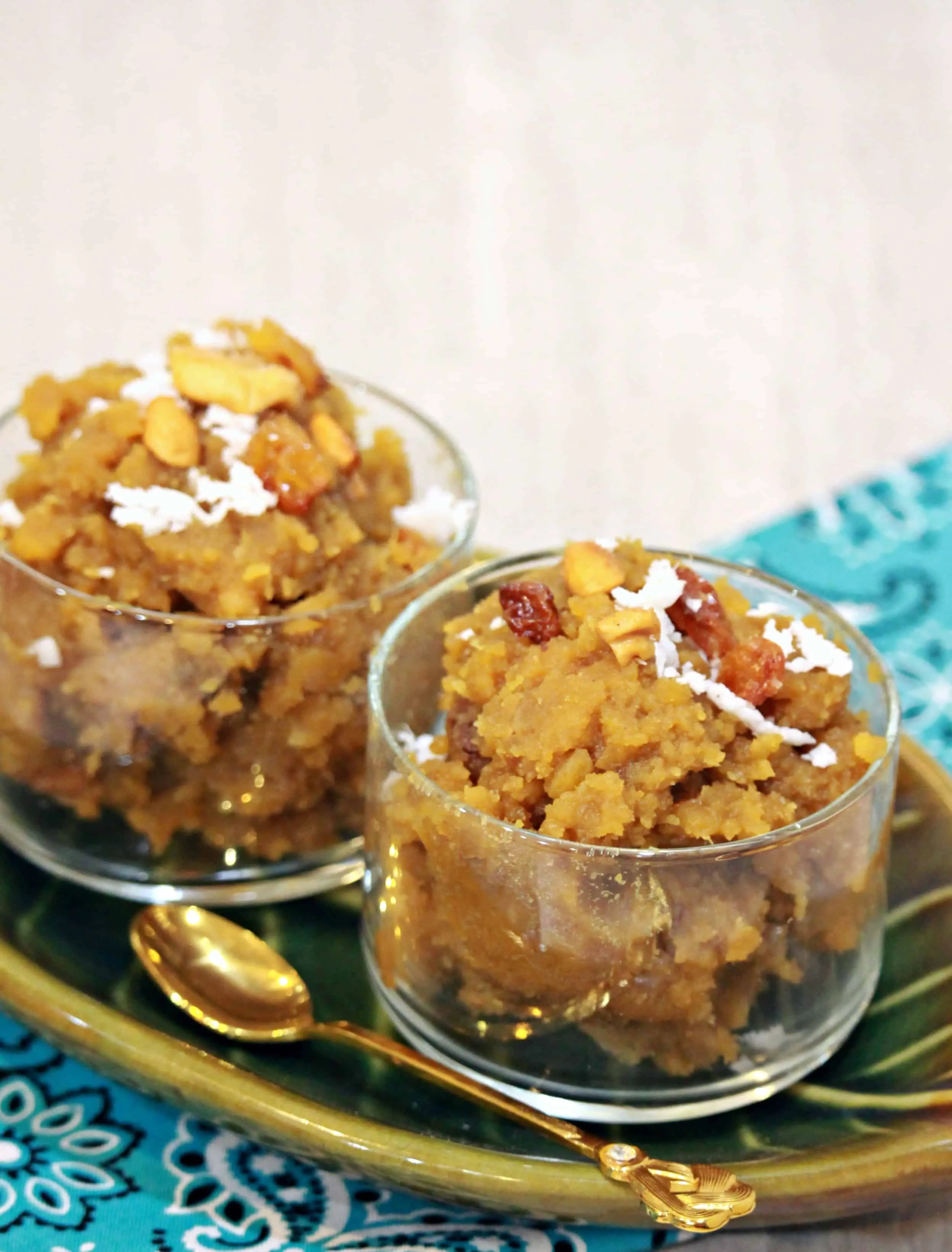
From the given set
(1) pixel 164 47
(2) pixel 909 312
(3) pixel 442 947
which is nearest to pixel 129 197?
(1) pixel 164 47

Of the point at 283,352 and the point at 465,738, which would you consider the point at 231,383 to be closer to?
the point at 283,352

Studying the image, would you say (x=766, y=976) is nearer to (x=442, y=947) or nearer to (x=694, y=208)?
(x=442, y=947)

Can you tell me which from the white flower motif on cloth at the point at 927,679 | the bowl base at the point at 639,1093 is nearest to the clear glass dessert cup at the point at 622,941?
the bowl base at the point at 639,1093

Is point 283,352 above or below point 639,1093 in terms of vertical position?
above

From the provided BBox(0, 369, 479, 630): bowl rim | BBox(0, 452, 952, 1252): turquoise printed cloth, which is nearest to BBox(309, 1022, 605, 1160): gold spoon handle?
BBox(0, 452, 952, 1252): turquoise printed cloth

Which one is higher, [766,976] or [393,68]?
[393,68]

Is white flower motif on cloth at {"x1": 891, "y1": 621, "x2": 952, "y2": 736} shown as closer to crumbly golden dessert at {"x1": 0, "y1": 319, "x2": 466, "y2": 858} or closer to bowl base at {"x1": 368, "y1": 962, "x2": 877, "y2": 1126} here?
bowl base at {"x1": 368, "y1": 962, "x2": 877, "y2": 1126}

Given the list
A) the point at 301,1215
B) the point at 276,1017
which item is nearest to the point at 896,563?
the point at 276,1017
